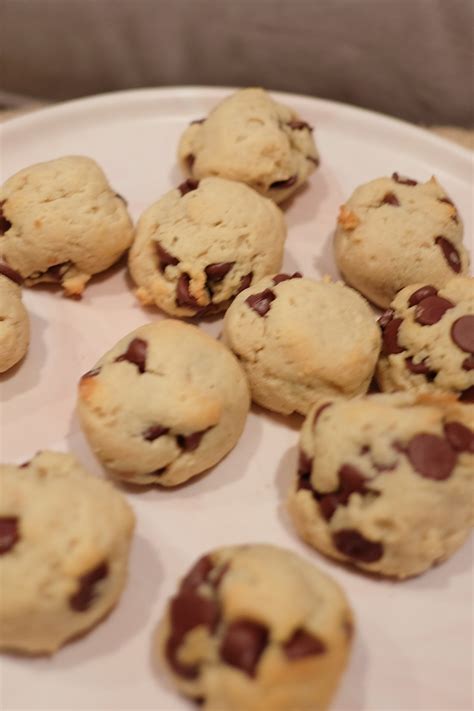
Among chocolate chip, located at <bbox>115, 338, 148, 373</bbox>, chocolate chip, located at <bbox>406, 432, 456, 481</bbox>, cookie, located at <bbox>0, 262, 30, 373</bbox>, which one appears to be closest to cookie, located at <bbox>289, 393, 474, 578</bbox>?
chocolate chip, located at <bbox>406, 432, 456, 481</bbox>

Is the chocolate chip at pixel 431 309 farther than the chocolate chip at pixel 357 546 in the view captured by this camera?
Yes

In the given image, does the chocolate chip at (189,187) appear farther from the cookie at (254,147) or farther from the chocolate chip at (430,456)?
the chocolate chip at (430,456)

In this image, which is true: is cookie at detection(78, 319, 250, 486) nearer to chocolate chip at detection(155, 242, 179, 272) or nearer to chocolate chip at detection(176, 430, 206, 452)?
chocolate chip at detection(176, 430, 206, 452)

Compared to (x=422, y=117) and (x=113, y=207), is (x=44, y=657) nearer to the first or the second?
(x=113, y=207)

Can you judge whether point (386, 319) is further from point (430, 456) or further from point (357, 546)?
point (357, 546)

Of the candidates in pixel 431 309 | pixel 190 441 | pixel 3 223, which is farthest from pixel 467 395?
pixel 3 223

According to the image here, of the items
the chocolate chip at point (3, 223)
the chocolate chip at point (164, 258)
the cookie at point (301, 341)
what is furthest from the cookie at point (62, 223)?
the cookie at point (301, 341)

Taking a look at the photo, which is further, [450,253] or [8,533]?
[450,253]
